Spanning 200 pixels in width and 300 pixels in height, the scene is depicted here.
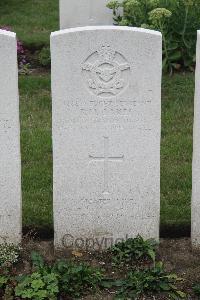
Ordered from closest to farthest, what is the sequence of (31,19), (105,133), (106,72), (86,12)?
1. (106,72)
2. (105,133)
3. (86,12)
4. (31,19)

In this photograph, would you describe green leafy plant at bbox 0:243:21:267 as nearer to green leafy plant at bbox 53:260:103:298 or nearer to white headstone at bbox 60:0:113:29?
green leafy plant at bbox 53:260:103:298

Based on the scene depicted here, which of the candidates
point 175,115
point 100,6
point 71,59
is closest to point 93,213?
point 71,59

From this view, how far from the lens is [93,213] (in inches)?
215

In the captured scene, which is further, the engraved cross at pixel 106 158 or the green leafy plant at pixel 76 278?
the engraved cross at pixel 106 158

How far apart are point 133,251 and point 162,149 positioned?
6.47ft

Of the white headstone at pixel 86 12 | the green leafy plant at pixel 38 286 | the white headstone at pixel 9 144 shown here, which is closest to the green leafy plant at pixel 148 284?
the green leafy plant at pixel 38 286

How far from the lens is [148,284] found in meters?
5.02

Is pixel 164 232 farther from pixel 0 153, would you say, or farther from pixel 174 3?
pixel 174 3

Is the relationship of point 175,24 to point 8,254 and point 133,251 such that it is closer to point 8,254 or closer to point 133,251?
point 133,251

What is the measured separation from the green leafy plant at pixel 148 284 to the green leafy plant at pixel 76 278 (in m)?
0.15

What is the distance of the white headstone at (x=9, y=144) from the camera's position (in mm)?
5125

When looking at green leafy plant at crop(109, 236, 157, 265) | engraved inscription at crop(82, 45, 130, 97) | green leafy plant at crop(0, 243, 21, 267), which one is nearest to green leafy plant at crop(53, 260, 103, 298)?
green leafy plant at crop(109, 236, 157, 265)

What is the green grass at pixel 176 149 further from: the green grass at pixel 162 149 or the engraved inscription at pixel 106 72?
the engraved inscription at pixel 106 72

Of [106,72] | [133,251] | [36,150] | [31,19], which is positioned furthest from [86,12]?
[133,251]
